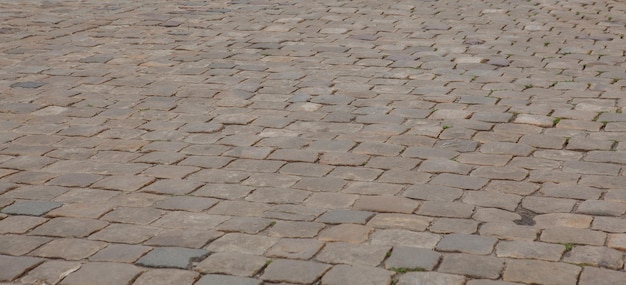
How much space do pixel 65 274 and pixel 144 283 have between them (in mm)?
375

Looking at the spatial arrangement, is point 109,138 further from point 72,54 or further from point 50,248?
point 72,54

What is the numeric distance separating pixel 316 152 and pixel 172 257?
6.19ft

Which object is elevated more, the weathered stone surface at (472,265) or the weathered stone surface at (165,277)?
the weathered stone surface at (165,277)

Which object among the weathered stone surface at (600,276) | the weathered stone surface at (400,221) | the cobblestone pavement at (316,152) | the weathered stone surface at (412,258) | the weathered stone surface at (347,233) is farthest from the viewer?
the weathered stone surface at (400,221)

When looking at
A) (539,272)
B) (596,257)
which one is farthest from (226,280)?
(596,257)

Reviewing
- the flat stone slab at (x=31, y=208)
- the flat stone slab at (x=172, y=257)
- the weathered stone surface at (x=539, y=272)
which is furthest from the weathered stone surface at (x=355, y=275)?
the flat stone slab at (x=31, y=208)

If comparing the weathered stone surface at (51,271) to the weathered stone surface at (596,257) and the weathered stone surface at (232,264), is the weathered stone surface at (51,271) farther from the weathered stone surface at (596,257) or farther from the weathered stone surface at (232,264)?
the weathered stone surface at (596,257)

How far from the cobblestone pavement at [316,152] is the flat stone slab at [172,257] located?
1 cm

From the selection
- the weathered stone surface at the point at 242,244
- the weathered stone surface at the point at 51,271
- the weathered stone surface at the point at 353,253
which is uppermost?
the weathered stone surface at the point at 51,271

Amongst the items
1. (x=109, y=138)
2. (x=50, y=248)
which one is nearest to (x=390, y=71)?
(x=109, y=138)

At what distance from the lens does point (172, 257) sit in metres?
4.60

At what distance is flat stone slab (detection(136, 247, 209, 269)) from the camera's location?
14.8 ft

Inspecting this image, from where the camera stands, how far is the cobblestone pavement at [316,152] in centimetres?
459

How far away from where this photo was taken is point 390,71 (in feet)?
28.2
